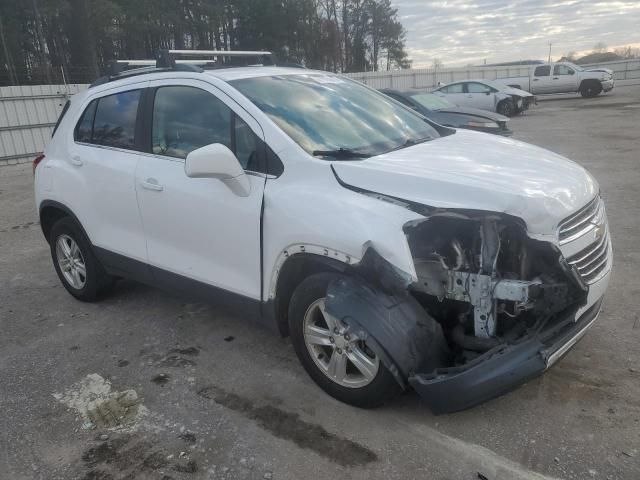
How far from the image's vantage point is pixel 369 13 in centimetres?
5688

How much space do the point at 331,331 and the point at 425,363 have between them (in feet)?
1.81

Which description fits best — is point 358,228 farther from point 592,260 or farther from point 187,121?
point 187,121

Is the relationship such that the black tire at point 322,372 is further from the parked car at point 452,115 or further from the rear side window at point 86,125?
the parked car at point 452,115

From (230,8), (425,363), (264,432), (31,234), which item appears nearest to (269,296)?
(264,432)

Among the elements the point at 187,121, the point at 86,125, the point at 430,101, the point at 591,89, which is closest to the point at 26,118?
the point at 430,101

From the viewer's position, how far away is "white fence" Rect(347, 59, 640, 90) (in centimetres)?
3081

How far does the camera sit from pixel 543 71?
91.3ft

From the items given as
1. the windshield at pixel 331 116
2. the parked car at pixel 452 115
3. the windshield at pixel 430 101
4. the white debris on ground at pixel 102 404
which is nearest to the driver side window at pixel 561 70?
the windshield at pixel 430 101

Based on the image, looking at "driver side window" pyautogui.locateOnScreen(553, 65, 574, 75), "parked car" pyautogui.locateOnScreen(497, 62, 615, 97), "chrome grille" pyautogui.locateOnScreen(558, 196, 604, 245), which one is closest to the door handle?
"chrome grille" pyautogui.locateOnScreen(558, 196, 604, 245)

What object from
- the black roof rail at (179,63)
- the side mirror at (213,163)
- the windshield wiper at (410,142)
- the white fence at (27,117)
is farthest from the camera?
the white fence at (27,117)

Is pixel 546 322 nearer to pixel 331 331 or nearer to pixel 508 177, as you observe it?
pixel 508 177

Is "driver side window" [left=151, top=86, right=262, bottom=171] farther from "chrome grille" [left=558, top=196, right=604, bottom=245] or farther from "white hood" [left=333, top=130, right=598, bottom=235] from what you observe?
"chrome grille" [left=558, top=196, right=604, bottom=245]

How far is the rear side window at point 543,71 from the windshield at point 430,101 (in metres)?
17.9

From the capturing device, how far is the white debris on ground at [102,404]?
10.5 ft
